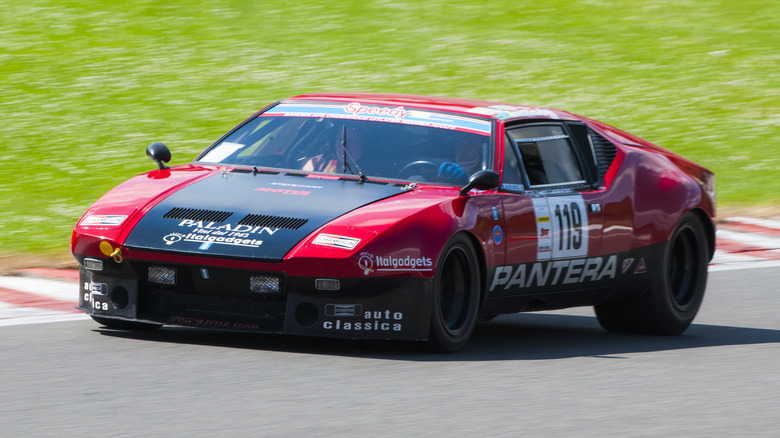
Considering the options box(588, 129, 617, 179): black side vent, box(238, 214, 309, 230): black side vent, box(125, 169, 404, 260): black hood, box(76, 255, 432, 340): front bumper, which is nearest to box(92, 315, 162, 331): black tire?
box(76, 255, 432, 340): front bumper

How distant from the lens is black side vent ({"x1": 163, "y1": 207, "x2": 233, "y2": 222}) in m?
6.24

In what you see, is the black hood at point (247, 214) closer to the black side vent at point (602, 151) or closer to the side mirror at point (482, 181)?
the side mirror at point (482, 181)

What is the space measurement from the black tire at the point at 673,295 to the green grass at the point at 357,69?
5.05m

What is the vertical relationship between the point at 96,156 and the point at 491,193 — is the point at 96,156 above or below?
below

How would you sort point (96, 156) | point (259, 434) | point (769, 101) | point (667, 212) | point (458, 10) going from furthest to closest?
point (458, 10) < point (769, 101) < point (96, 156) < point (667, 212) < point (259, 434)

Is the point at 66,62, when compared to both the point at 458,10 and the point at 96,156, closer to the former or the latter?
the point at 96,156

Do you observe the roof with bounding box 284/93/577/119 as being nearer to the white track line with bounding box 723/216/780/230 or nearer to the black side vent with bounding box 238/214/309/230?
the black side vent with bounding box 238/214/309/230

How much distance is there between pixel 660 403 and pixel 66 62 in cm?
1402

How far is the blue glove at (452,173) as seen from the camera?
682 centimetres

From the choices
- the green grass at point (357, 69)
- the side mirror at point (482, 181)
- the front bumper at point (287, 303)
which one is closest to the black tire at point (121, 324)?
the front bumper at point (287, 303)

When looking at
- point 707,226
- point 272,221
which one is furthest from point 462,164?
point 707,226

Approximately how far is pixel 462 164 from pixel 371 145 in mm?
509

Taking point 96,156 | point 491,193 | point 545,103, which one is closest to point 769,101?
point 545,103

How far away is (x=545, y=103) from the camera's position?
17.7 metres
